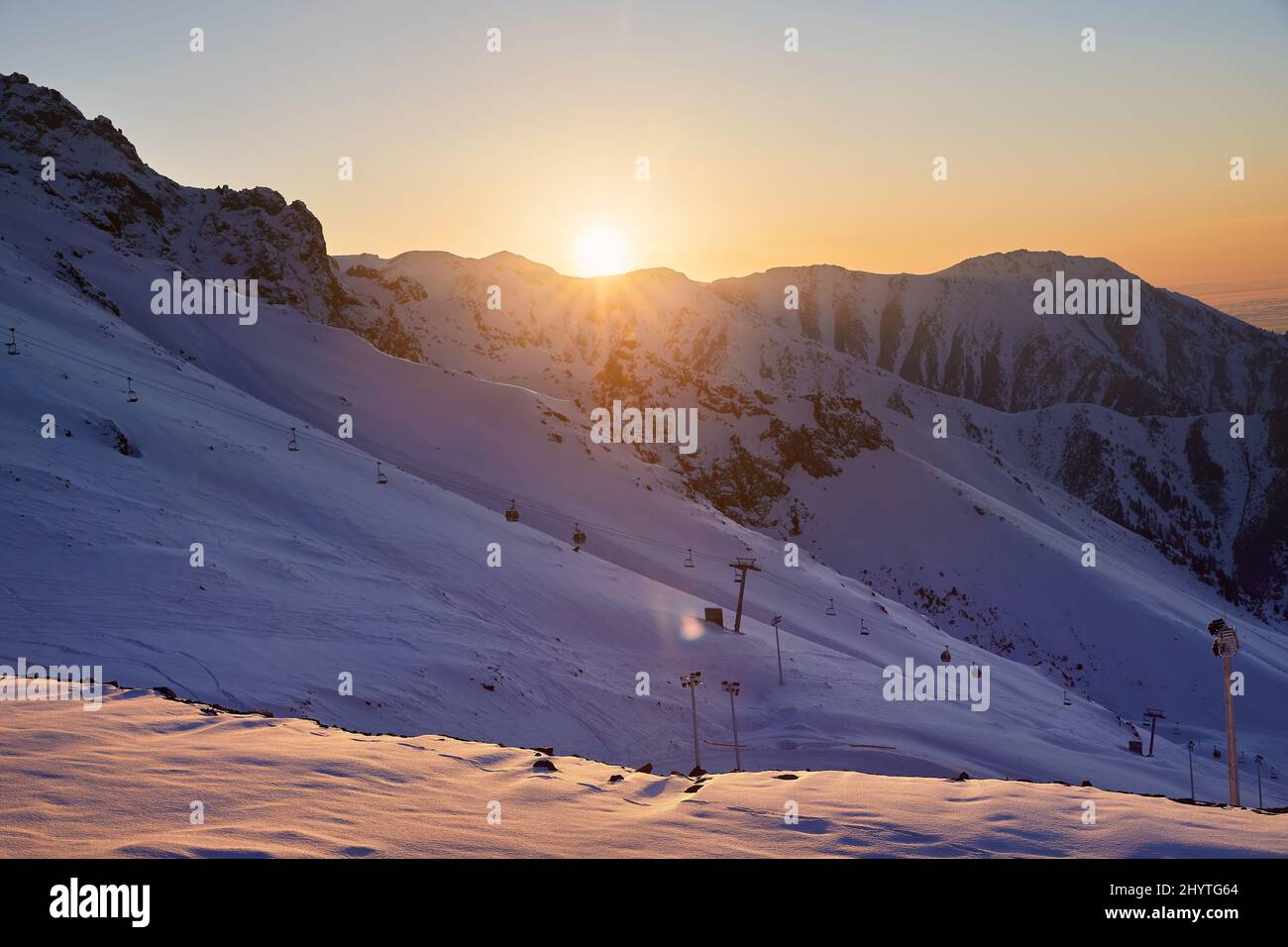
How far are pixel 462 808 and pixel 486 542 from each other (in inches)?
1351

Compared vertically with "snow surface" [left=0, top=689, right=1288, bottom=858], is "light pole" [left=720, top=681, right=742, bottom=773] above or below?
below

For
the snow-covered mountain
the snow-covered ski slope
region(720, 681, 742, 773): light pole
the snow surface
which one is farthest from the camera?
region(720, 681, 742, 773): light pole

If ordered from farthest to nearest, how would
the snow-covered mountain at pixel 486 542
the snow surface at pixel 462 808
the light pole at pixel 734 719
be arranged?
1. the light pole at pixel 734 719
2. the snow-covered mountain at pixel 486 542
3. the snow surface at pixel 462 808

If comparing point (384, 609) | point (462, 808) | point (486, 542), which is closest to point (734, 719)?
point (384, 609)

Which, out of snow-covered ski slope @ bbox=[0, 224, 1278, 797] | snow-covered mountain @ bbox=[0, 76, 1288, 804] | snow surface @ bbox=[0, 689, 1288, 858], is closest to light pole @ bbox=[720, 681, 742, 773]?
snow-covered ski slope @ bbox=[0, 224, 1278, 797]

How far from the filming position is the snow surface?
23.0ft

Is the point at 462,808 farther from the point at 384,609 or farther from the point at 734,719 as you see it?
the point at 734,719

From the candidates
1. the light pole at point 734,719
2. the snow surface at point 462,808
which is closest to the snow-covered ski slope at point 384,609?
the light pole at point 734,719

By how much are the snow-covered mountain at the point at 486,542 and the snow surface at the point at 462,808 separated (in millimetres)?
10423

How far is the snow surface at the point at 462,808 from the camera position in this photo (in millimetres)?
7004

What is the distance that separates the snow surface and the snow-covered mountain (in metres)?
10.4

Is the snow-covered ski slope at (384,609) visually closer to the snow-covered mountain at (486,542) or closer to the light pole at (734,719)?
the snow-covered mountain at (486,542)

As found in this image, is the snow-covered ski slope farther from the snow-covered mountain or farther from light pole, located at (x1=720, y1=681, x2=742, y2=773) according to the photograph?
light pole, located at (x1=720, y1=681, x2=742, y2=773)

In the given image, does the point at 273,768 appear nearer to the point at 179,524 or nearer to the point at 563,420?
the point at 179,524
